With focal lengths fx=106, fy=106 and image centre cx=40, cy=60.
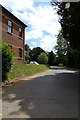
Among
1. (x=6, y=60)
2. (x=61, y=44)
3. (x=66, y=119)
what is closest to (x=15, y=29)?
(x=6, y=60)

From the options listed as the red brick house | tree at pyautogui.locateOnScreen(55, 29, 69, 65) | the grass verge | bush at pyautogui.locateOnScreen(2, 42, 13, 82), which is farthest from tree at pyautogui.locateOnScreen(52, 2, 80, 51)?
tree at pyautogui.locateOnScreen(55, 29, 69, 65)

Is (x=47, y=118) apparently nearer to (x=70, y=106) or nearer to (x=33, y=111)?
(x=33, y=111)

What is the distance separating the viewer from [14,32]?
621 inches

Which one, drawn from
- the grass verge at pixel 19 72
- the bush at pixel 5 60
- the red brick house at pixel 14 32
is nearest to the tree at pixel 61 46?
the red brick house at pixel 14 32

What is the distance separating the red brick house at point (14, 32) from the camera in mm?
13906

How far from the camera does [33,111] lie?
349cm

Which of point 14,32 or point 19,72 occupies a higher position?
point 14,32

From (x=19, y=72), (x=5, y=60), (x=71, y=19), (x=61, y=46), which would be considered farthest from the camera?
(x=61, y=46)

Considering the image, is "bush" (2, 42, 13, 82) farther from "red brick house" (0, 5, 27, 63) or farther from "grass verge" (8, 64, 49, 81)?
"red brick house" (0, 5, 27, 63)

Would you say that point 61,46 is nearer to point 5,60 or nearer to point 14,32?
point 14,32

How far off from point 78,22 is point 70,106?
7819mm

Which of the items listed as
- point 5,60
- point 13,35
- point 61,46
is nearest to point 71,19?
point 5,60

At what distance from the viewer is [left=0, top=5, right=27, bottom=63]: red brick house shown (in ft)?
45.6

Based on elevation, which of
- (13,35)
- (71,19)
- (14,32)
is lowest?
(13,35)
